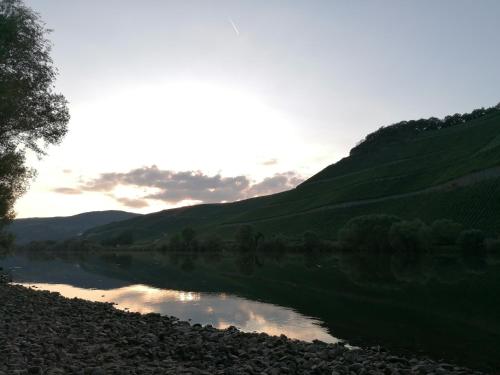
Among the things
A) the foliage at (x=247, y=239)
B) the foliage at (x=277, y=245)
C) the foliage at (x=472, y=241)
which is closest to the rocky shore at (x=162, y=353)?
the foliage at (x=472, y=241)

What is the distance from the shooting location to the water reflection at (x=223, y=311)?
98.8 ft

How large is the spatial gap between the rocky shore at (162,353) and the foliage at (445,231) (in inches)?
4815

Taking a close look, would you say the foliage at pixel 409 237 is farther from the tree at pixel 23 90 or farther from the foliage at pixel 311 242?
the tree at pixel 23 90

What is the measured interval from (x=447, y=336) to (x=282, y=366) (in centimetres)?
1424

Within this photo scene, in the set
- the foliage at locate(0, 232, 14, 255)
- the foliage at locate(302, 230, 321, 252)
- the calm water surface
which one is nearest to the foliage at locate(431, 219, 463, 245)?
the foliage at locate(302, 230, 321, 252)

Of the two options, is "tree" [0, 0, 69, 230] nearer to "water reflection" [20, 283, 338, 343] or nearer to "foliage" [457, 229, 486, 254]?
"water reflection" [20, 283, 338, 343]

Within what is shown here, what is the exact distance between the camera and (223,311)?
38.9 meters

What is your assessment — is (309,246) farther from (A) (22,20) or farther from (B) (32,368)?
(B) (32,368)

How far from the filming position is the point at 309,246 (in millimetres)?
163250

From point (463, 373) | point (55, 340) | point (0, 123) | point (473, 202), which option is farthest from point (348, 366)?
point (473, 202)

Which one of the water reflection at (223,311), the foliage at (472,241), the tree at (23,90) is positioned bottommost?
the water reflection at (223,311)

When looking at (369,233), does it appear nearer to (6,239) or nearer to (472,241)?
(472,241)

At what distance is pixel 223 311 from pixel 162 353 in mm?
21027

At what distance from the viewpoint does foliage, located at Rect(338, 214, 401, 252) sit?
140500mm
